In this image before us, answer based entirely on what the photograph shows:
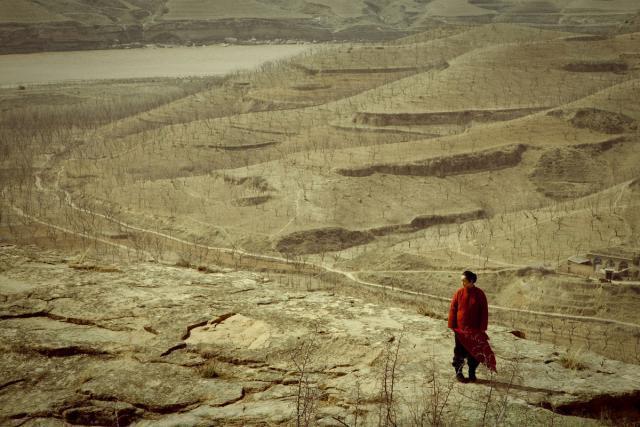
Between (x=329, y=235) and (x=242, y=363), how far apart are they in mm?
15218

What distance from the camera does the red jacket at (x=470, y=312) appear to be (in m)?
6.23

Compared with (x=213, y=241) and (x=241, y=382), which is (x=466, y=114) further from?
(x=241, y=382)

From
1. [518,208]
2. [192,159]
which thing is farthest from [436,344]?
[192,159]

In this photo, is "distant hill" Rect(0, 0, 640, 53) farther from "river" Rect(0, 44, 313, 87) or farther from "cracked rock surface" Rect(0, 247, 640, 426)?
"cracked rock surface" Rect(0, 247, 640, 426)

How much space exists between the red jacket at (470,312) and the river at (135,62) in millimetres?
54759

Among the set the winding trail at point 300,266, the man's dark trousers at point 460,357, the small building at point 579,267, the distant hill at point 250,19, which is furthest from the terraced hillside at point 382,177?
the distant hill at point 250,19

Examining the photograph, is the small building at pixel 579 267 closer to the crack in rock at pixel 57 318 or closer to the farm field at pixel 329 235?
the farm field at pixel 329 235

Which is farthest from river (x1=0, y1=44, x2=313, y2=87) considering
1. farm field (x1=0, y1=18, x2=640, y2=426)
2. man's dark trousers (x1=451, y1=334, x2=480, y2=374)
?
man's dark trousers (x1=451, y1=334, x2=480, y2=374)

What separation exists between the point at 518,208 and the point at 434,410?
19514mm

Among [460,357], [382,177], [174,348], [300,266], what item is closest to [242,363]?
[174,348]

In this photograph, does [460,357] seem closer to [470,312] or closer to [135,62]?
[470,312]

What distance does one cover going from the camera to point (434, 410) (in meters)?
5.23

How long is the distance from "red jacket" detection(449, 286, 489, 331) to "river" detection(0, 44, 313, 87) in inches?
2156

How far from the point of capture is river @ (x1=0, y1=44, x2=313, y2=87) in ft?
199
